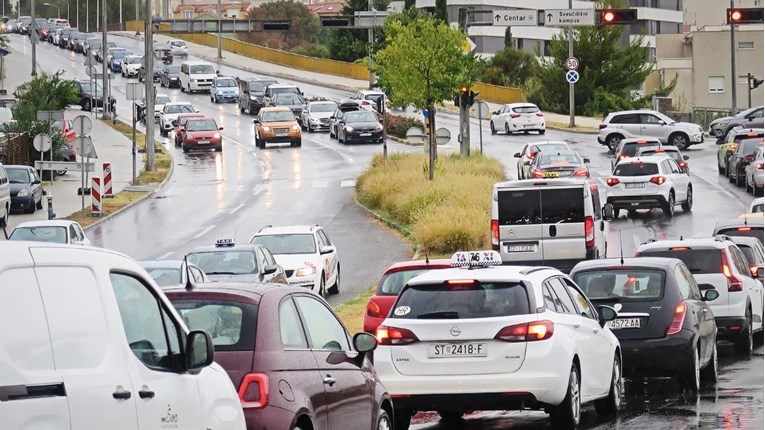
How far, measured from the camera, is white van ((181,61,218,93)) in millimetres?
96562

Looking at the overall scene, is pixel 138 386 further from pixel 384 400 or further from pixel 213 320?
pixel 384 400

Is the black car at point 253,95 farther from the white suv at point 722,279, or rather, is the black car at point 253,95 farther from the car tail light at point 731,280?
the car tail light at point 731,280

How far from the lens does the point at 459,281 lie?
13312mm

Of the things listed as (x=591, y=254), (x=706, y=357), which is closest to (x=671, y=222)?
(x=591, y=254)

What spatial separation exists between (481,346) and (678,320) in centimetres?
398

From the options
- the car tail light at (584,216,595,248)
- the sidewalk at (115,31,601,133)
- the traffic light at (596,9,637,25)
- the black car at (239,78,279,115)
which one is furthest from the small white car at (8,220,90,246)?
the black car at (239,78,279,115)

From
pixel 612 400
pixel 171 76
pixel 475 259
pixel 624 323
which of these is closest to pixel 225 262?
pixel 624 323

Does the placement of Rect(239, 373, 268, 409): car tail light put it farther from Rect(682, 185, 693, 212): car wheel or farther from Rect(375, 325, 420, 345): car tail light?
Rect(682, 185, 693, 212): car wheel

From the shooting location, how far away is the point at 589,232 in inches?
1094

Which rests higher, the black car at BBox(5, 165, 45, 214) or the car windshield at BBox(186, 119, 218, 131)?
the car windshield at BBox(186, 119, 218, 131)

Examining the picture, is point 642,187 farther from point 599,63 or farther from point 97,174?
point 599,63

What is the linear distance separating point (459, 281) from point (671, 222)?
1109 inches

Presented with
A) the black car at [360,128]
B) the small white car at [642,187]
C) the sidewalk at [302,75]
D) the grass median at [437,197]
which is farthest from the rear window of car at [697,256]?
the sidewalk at [302,75]

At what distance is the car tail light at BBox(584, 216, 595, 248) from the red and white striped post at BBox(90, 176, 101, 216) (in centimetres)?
2151
